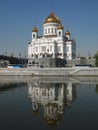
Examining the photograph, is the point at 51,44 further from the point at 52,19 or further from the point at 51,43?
the point at 52,19

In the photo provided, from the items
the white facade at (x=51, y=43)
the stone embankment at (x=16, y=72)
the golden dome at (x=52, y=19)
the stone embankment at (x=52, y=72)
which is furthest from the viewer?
the golden dome at (x=52, y=19)

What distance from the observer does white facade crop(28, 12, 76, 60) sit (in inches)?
2450

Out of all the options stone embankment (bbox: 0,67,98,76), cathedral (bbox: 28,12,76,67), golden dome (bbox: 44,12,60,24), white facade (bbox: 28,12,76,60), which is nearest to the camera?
stone embankment (bbox: 0,67,98,76)

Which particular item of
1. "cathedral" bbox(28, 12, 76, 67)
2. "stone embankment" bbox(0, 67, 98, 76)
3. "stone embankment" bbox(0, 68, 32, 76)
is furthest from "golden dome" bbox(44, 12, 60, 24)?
"stone embankment" bbox(0, 67, 98, 76)

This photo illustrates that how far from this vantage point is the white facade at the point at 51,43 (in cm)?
6222

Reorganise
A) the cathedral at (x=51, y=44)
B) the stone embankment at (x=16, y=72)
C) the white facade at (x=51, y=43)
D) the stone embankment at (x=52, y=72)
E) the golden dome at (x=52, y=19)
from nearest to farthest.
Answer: the stone embankment at (x=52, y=72) → the stone embankment at (x=16, y=72) → the cathedral at (x=51, y=44) → the white facade at (x=51, y=43) → the golden dome at (x=52, y=19)

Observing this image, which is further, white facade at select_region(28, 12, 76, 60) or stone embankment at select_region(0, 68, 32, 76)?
white facade at select_region(28, 12, 76, 60)

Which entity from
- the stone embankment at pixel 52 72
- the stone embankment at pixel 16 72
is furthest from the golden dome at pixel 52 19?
the stone embankment at pixel 52 72

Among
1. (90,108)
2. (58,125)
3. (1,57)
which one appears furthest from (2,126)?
(1,57)

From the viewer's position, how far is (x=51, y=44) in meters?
61.9

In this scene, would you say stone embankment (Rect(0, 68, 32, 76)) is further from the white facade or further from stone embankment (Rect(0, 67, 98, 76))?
the white facade

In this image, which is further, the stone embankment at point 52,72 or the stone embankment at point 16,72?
the stone embankment at point 16,72

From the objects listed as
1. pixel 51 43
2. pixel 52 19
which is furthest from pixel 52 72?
pixel 52 19

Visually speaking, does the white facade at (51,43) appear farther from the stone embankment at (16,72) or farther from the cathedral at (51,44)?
the stone embankment at (16,72)
